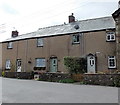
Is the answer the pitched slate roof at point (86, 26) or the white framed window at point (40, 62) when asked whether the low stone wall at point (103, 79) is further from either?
the white framed window at point (40, 62)

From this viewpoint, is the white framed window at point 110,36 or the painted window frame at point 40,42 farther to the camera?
the painted window frame at point 40,42

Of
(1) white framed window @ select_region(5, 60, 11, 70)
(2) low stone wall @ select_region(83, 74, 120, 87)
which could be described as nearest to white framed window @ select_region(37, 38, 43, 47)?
(1) white framed window @ select_region(5, 60, 11, 70)

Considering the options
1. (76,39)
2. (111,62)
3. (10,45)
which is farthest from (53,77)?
(10,45)

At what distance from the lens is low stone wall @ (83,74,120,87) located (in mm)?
17889

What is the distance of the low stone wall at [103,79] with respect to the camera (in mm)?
17889

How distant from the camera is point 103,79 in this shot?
18.9 m

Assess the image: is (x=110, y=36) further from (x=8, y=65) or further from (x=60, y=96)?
(x=8, y=65)

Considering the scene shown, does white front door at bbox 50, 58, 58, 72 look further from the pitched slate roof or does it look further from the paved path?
the paved path

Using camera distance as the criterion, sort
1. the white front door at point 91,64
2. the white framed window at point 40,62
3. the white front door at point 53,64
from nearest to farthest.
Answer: the white front door at point 91,64 → the white front door at point 53,64 → the white framed window at point 40,62

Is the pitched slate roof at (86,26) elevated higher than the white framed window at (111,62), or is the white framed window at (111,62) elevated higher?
the pitched slate roof at (86,26)

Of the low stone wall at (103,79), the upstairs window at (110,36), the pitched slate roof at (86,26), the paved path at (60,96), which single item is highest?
the pitched slate roof at (86,26)

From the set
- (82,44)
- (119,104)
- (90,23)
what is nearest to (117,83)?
(119,104)

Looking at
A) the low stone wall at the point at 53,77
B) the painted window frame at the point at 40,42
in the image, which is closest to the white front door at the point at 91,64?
the low stone wall at the point at 53,77

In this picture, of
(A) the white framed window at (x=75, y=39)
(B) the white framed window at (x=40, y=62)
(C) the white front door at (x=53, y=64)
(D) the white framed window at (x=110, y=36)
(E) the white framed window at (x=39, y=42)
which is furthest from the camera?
(E) the white framed window at (x=39, y=42)
